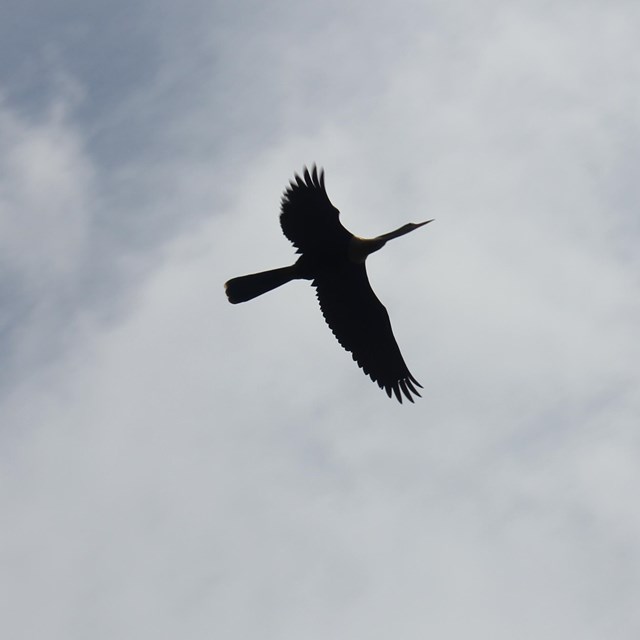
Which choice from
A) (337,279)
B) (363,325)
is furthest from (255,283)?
(363,325)

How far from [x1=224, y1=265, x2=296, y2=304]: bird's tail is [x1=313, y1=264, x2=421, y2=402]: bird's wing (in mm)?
523

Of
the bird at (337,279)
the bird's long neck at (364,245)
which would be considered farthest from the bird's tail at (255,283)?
the bird's long neck at (364,245)

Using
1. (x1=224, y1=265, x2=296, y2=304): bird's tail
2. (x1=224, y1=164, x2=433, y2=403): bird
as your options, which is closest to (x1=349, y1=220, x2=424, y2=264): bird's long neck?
(x1=224, y1=164, x2=433, y2=403): bird

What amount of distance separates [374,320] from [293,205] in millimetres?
2359

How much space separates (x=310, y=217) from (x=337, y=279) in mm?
1226

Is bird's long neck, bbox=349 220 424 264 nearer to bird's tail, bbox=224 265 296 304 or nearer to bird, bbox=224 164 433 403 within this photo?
bird, bbox=224 164 433 403

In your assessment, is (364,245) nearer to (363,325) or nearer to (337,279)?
(337,279)

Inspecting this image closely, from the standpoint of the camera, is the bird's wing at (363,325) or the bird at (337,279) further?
the bird's wing at (363,325)

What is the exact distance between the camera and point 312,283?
49.3 ft

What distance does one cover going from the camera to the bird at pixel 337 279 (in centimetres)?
1395

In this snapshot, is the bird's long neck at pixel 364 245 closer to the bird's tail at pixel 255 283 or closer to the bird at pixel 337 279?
the bird at pixel 337 279

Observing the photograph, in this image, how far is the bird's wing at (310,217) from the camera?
13844 mm

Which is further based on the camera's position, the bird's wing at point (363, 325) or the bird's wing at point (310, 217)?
the bird's wing at point (363, 325)

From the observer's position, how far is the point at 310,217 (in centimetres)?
1402
